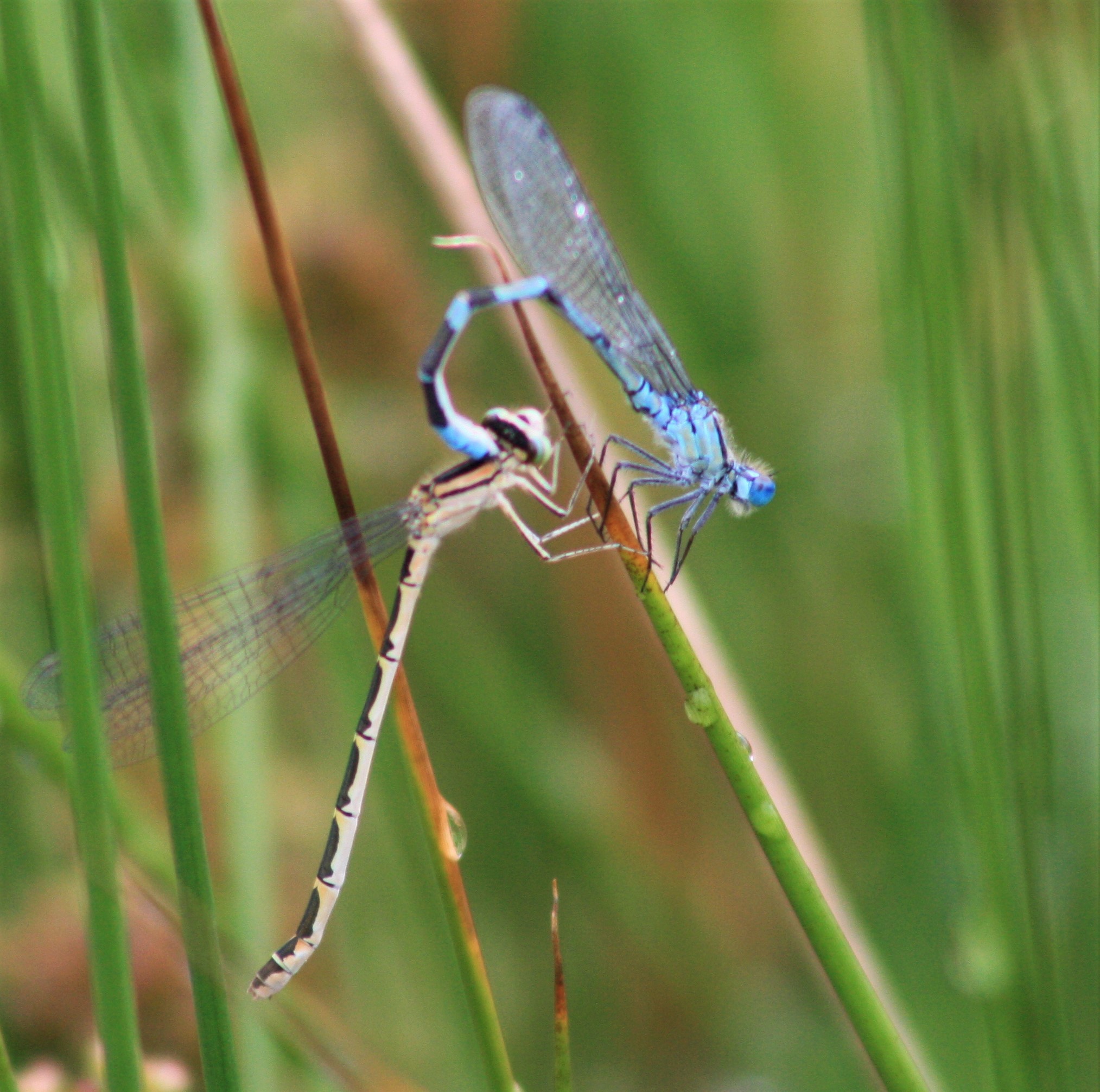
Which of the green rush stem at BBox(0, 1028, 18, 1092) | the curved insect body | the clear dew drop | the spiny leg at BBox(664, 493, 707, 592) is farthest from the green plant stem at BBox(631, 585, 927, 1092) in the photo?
the green rush stem at BBox(0, 1028, 18, 1092)

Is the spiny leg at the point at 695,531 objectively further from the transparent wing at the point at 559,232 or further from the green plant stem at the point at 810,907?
the green plant stem at the point at 810,907

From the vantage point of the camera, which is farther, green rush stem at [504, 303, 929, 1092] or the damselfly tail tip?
the damselfly tail tip

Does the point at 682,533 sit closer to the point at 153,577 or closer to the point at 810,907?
the point at 810,907

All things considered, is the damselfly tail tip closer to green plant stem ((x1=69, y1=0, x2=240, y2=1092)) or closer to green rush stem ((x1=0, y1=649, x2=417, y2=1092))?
green rush stem ((x1=0, y1=649, x2=417, y2=1092))

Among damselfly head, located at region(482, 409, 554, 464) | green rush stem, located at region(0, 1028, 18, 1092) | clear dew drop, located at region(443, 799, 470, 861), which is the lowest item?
green rush stem, located at region(0, 1028, 18, 1092)

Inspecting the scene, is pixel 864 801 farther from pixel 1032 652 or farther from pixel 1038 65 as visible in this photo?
pixel 1038 65

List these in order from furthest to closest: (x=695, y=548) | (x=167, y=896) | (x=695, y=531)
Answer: (x=695, y=548)
(x=695, y=531)
(x=167, y=896)

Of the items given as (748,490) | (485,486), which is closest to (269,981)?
(485,486)
